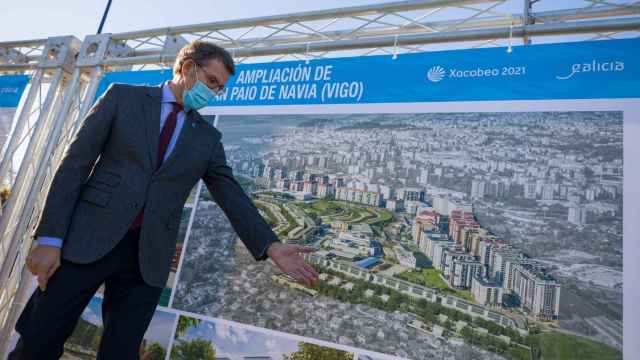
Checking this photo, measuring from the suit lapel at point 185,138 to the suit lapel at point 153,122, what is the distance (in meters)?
0.05

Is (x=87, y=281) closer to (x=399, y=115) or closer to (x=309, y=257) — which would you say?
(x=309, y=257)

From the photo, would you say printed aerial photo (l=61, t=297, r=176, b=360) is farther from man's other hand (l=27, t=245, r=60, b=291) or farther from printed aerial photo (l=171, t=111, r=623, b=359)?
man's other hand (l=27, t=245, r=60, b=291)

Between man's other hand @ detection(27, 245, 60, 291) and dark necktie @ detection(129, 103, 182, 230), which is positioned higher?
dark necktie @ detection(129, 103, 182, 230)

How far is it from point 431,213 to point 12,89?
3891mm

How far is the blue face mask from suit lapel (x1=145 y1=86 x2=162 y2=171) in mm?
96

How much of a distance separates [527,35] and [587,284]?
1290 mm

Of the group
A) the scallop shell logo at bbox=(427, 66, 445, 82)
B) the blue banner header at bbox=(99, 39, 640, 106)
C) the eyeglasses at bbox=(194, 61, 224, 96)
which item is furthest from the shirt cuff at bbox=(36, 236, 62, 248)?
the scallop shell logo at bbox=(427, 66, 445, 82)

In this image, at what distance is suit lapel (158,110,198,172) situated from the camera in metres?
1.42

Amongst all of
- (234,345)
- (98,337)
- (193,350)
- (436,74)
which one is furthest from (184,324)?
(436,74)

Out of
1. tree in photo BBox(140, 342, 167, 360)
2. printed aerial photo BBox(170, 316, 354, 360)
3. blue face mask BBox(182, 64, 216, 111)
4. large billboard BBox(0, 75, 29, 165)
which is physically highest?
large billboard BBox(0, 75, 29, 165)

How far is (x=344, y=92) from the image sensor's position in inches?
93.5

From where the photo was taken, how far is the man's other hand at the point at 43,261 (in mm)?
1200

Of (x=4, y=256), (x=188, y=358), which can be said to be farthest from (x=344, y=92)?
(x=4, y=256)

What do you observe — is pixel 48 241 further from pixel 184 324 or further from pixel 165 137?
pixel 184 324
